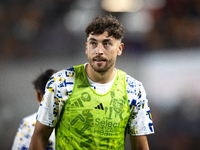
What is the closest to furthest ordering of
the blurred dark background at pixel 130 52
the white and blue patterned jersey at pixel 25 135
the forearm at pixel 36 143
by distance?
the forearm at pixel 36 143
the white and blue patterned jersey at pixel 25 135
the blurred dark background at pixel 130 52

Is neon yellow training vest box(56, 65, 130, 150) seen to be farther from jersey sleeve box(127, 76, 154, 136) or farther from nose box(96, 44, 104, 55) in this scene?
nose box(96, 44, 104, 55)

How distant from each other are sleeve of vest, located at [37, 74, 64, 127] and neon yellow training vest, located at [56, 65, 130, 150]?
0.14 ft

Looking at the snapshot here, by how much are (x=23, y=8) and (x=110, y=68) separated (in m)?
2.63

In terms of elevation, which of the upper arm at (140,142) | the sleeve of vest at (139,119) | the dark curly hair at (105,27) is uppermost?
the dark curly hair at (105,27)

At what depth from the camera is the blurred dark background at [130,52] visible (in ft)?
11.0

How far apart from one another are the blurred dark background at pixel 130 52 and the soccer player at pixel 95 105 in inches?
84.6

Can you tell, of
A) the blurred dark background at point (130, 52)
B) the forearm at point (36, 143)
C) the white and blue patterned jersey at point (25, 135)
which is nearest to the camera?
Answer: the forearm at point (36, 143)

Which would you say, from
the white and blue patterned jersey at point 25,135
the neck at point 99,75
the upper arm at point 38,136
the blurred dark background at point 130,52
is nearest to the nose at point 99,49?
the neck at point 99,75

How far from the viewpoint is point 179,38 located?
381 cm

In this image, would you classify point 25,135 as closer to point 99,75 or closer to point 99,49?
point 99,75

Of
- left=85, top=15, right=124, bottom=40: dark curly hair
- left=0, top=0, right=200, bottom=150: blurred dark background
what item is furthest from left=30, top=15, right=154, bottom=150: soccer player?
left=0, top=0, right=200, bottom=150: blurred dark background

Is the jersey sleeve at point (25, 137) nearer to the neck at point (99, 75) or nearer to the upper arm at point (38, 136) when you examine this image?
the upper arm at point (38, 136)

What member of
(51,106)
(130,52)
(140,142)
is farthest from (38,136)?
(130,52)

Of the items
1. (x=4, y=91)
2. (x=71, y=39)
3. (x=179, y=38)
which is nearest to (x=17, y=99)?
(x=4, y=91)
